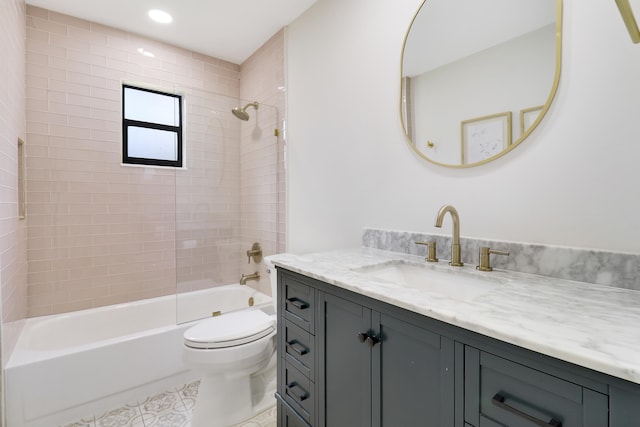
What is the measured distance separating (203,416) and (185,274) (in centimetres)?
113

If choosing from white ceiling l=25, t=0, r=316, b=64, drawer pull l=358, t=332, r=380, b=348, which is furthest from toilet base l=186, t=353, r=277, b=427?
white ceiling l=25, t=0, r=316, b=64

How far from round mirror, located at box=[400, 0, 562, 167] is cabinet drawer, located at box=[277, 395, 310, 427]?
1295mm

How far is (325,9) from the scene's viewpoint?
2.09m

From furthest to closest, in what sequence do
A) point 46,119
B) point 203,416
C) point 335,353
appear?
point 46,119, point 203,416, point 335,353

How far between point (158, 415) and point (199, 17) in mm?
2772

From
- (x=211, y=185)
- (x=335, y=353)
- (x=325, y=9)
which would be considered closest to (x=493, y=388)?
(x=335, y=353)

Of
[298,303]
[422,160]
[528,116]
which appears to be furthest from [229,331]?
[528,116]

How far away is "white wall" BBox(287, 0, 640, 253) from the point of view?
3.19 feet

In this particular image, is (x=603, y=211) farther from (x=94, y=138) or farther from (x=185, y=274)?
(x=94, y=138)

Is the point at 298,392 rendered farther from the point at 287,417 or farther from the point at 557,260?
the point at 557,260

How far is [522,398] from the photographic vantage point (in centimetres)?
65

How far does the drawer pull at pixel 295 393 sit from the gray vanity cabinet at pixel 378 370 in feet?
0.36

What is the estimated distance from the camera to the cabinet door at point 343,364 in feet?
3.32

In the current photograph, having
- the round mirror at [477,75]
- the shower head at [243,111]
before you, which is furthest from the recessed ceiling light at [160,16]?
the round mirror at [477,75]
